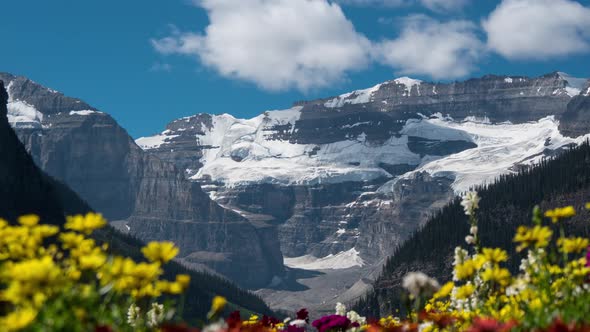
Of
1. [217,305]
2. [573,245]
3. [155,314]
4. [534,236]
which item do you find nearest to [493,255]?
[534,236]

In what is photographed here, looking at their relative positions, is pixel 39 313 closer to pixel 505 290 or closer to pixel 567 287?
pixel 567 287

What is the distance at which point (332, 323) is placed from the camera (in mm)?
12266

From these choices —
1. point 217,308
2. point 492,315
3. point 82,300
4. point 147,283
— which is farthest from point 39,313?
point 492,315

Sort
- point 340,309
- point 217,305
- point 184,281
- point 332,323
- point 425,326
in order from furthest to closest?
point 340,309 → point 332,323 → point 425,326 → point 217,305 → point 184,281

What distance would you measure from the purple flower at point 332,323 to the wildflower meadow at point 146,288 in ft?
0.05

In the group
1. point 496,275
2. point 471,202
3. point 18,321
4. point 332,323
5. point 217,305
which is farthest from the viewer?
point 471,202

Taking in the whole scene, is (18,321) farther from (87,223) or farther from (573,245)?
(573,245)

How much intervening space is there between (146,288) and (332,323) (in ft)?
14.0

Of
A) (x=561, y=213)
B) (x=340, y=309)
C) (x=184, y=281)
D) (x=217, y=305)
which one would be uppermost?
(x=561, y=213)

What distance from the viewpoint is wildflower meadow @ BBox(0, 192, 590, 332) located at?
6.80 metres

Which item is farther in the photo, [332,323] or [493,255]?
[332,323]

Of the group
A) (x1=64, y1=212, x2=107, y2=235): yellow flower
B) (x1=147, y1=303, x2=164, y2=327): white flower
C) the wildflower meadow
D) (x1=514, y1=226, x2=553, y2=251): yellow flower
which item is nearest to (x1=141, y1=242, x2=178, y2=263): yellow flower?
the wildflower meadow

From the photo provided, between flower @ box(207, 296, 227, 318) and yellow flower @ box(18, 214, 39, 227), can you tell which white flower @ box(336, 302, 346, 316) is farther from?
yellow flower @ box(18, 214, 39, 227)

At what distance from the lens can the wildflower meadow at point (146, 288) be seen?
680 cm
